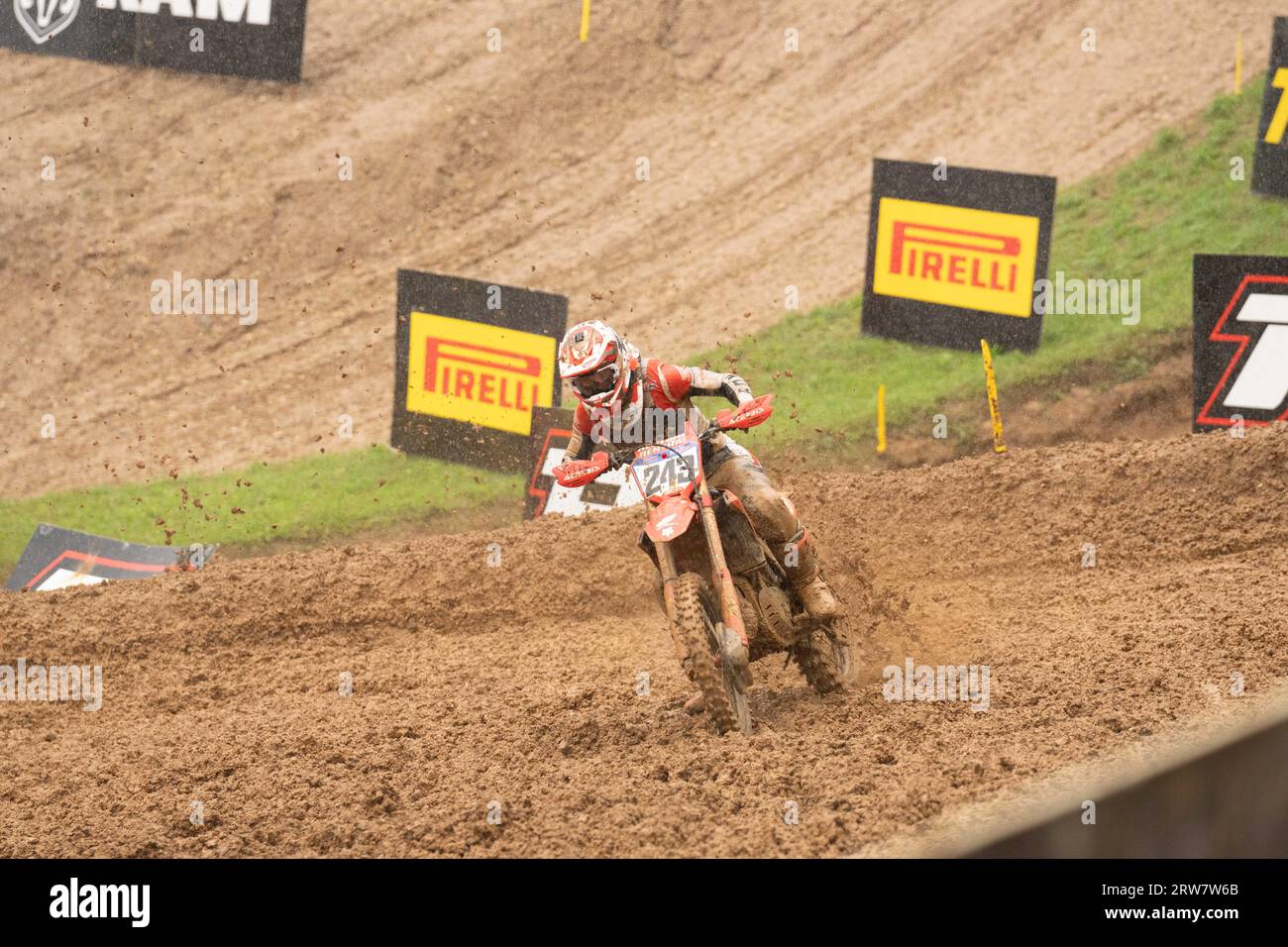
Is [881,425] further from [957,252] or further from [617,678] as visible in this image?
[617,678]

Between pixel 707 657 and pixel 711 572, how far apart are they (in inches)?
24.0

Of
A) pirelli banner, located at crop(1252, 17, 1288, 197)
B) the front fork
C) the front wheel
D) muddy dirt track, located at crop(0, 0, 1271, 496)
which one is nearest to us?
the front wheel

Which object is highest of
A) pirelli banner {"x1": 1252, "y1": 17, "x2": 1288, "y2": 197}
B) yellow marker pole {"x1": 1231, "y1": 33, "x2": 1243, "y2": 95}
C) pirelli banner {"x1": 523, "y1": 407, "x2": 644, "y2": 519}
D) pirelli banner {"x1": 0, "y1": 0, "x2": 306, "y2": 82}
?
pirelli banner {"x1": 0, "y1": 0, "x2": 306, "y2": 82}

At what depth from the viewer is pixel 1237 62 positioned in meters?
17.8

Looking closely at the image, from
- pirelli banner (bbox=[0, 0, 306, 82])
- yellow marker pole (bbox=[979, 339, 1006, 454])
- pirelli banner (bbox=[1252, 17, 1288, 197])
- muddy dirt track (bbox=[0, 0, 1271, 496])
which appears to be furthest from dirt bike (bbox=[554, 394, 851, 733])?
pirelli banner (bbox=[0, 0, 306, 82])

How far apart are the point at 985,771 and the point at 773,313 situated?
38.4 ft

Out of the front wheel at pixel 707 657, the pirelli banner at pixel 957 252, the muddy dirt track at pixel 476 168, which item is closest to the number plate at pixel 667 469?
the front wheel at pixel 707 657

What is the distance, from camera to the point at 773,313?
56.0 feet

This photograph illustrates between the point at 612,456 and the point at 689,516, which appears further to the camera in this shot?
the point at 612,456

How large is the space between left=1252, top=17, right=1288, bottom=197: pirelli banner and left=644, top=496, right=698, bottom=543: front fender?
10721 millimetres

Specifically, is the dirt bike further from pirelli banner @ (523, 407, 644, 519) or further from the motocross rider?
pirelli banner @ (523, 407, 644, 519)

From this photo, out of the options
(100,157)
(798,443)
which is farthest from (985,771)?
(100,157)

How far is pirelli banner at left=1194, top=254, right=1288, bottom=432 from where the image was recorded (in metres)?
11.5

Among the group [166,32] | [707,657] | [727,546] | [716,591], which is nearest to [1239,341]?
[727,546]
